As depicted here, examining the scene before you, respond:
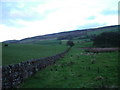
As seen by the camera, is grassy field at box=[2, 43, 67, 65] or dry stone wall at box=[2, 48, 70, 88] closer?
dry stone wall at box=[2, 48, 70, 88]

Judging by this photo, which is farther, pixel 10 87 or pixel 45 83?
pixel 45 83

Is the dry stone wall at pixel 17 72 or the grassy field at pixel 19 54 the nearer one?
the dry stone wall at pixel 17 72

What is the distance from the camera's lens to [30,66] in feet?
55.4

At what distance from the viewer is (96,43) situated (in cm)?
7131

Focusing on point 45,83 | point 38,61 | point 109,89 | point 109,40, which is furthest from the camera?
point 109,40

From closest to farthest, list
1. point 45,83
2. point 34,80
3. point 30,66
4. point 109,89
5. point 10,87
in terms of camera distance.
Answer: point 109,89 → point 10,87 → point 45,83 → point 34,80 → point 30,66

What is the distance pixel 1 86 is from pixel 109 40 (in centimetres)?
6016

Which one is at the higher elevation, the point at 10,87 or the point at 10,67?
the point at 10,67

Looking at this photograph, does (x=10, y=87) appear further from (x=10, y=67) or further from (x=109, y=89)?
(x=109, y=89)

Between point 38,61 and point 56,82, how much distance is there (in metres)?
5.58

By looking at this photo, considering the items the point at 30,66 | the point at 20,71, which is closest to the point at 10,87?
the point at 20,71

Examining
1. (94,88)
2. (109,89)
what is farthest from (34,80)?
(109,89)

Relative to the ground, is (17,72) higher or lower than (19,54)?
lower

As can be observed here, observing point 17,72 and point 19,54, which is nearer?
point 17,72
